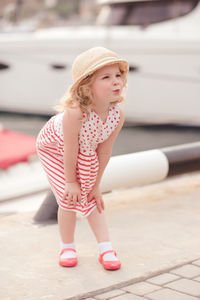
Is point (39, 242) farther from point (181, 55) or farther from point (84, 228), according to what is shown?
point (181, 55)

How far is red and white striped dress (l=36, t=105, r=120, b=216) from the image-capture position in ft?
9.76

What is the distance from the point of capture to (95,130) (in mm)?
2969

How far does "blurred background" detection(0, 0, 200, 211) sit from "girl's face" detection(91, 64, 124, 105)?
5149mm

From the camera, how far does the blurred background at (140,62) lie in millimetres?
8953

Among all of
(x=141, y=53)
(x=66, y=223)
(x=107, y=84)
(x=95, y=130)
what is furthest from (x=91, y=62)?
(x=141, y=53)

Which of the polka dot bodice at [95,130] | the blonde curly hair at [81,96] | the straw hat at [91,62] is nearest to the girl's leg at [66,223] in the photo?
the polka dot bodice at [95,130]

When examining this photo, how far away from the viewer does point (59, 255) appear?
328 centimetres

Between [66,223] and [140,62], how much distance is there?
640cm

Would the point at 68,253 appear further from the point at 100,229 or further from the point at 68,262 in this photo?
the point at 100,229

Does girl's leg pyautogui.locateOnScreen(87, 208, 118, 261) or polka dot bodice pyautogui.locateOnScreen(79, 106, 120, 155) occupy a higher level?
polka dot bodice pyautogui.locateOnScreen(79, 106, 120, 155)

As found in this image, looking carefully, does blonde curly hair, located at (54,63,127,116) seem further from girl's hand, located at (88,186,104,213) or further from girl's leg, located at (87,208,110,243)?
girl's leg, located at (87,208,110,243)

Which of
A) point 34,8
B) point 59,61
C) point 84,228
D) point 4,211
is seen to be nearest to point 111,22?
point 59,61

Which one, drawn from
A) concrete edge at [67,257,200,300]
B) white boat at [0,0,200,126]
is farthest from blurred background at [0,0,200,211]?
concrete edge at [67,257,200,300]

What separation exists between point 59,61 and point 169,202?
6016 mm
